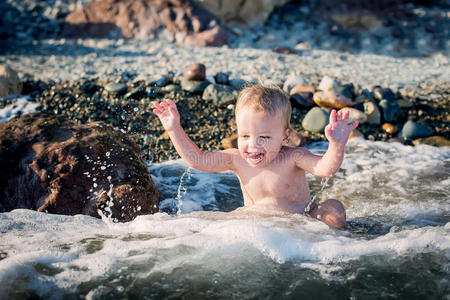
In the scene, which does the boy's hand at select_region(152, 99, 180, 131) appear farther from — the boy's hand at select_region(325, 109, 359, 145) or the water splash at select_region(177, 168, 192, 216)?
the boy's hand at select_region(325, 109, 359, 145)

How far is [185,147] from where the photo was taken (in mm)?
3451

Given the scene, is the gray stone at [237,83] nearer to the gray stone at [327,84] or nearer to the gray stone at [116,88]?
the gray stone at [327,84]

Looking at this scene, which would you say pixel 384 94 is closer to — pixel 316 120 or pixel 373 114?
pixel 373 114

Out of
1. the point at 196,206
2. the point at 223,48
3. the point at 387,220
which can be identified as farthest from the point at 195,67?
the point at 387,220

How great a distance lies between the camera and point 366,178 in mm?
4695

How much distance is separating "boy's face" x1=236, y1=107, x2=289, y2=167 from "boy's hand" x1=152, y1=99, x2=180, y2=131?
18.6 inches

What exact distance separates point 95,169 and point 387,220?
237 centimetres

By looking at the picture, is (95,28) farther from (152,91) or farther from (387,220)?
(387,220)

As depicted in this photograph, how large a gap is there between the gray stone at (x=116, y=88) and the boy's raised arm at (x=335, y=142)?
3592mm

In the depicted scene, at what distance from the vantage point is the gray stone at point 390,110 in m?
5.95

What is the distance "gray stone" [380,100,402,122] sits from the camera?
234 inches

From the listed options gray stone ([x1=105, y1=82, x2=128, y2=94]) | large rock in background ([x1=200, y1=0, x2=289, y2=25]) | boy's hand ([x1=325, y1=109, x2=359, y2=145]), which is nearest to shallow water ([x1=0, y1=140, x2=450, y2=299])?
boy's hand ([x1=325, y1=109, x2=359, y2=145])

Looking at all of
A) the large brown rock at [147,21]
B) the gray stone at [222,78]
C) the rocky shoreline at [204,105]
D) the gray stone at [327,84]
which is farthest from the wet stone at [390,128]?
the large brown rock at [147,21]

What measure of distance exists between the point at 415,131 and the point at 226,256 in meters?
3.76
